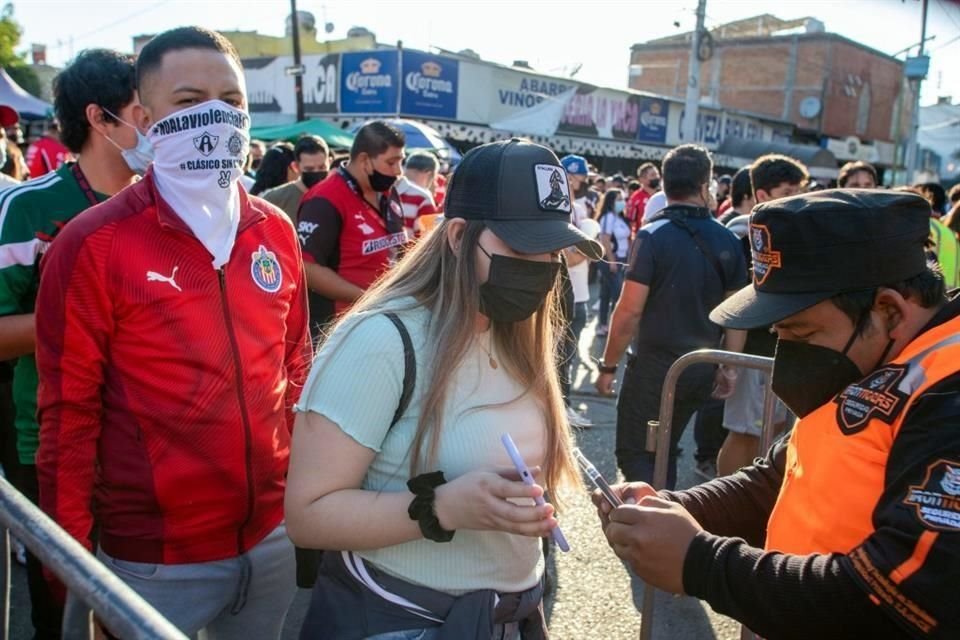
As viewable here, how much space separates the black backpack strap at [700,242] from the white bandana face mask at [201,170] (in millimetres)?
2692

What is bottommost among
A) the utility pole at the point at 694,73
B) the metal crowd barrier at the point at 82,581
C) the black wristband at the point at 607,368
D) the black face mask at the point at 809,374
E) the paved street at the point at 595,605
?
the paved street at the point at 595,605

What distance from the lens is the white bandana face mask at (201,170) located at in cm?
190

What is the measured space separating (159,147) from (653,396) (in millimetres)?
2958

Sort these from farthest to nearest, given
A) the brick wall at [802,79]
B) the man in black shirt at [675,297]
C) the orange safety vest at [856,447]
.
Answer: the brick wall at [802,79] → the man in black shirt at [675,297] → the orange safety vest at [856,447]

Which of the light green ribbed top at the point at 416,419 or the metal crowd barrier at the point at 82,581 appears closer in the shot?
the metal crowd barrier at the point at 82,581

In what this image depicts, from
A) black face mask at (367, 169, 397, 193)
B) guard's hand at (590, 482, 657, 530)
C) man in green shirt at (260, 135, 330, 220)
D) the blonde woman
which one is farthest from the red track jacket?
man in green shirt at (260, 135, 330, 220)

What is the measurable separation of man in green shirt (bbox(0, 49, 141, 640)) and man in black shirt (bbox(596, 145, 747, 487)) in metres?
2.64

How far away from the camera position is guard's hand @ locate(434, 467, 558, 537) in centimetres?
140

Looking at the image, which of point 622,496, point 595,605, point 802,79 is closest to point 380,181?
point 595,605

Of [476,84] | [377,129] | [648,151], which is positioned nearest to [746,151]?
[648,151]

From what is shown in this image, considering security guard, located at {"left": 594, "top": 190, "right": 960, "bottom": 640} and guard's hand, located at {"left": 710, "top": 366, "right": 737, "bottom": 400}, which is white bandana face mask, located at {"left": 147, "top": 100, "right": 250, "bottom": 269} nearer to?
security guard, located at {"left": 594, "top": 190, "right": 960, "bottom": 640}

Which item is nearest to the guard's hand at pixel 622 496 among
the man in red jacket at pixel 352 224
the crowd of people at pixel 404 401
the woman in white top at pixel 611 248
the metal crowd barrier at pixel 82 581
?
the crowd of people at pixel 404 401

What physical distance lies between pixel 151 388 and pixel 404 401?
2.19 feet

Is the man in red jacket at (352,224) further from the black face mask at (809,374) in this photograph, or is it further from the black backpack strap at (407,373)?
the black face mask at (809,374)
